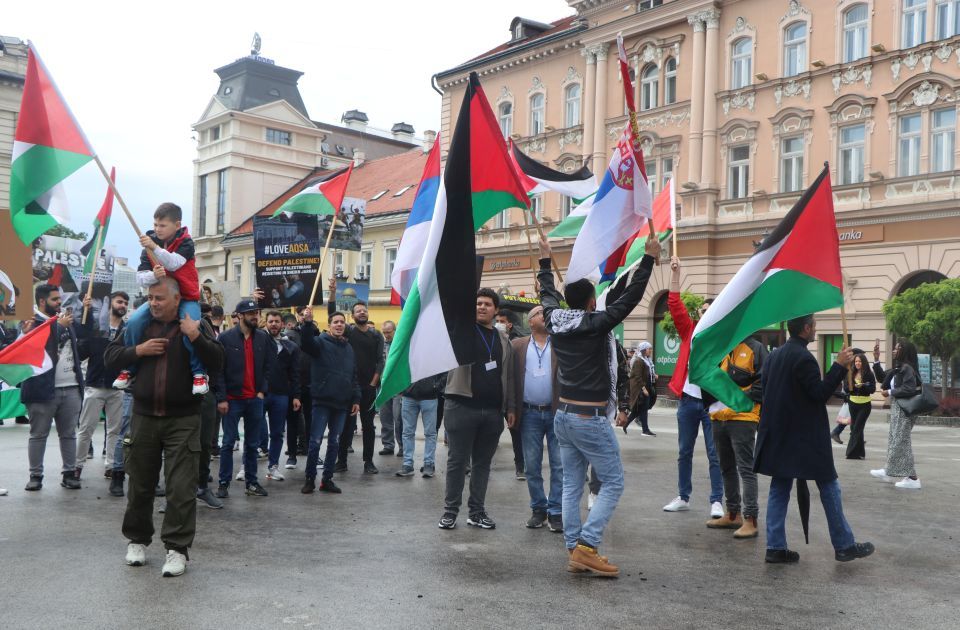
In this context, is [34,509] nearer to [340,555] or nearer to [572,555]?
[340,555]

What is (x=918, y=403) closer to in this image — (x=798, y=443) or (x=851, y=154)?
(x=798, y=443)

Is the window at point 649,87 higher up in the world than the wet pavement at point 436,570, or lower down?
higher up

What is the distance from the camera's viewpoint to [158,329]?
6648mm

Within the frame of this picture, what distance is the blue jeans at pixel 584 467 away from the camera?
254 inches

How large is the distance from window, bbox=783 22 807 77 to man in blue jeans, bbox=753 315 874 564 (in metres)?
26.7

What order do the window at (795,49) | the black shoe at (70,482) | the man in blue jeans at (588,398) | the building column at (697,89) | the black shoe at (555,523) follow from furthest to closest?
the building column at (697,89) → the window at (795,49) → the black shoe at (70,482) → the black shoe at (555,523) → the man in blue jeans at (588,398)

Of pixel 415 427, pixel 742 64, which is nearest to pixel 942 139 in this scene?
pixel 742 64

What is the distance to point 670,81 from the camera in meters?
35.2

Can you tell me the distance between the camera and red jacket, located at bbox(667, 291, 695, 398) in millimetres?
7690

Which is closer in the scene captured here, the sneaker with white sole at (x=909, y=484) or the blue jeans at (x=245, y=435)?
the blue jeans at (x=245, y=435)

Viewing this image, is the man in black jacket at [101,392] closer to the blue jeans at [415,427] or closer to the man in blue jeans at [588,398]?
the blue jeans at [415,427]

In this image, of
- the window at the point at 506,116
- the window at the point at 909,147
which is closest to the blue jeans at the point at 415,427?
the window at the point at 909,147

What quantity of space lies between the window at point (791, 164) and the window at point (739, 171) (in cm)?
132

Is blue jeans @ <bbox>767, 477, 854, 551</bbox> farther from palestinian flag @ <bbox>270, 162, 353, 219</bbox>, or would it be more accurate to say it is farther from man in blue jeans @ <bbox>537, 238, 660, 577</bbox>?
palestinian flag @ <bbox>270, 162, 353, 219</bbox>
